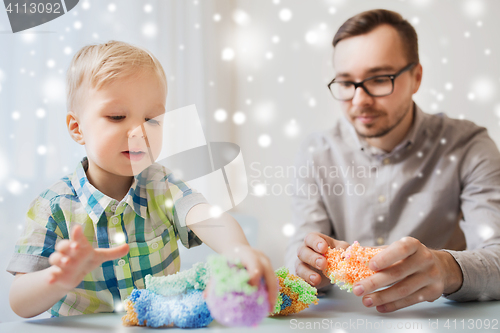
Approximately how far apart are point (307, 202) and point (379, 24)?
0.64m

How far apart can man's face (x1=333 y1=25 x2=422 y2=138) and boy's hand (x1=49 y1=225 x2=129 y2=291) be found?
3.12ft

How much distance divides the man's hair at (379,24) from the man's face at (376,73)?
0.02 metres

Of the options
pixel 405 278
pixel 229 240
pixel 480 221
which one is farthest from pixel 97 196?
pixel 480 221

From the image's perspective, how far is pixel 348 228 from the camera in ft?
3.93

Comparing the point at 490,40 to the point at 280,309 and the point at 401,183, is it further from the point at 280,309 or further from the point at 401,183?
the point at 280,309

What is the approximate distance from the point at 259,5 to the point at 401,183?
1.07 m

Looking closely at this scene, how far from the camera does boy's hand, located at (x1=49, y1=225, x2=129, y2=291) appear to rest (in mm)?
364

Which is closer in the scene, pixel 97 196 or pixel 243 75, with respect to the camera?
pixel 97 196

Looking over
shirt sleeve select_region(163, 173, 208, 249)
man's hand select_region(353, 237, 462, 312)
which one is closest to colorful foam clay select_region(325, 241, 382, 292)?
man's hand select_region(353, 237, 462, 312)

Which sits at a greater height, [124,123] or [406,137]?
[124,123]

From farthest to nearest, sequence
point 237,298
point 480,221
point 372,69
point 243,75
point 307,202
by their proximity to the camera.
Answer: point 243,75 → point 307,202 → point 372,69 → point 480,221 → point 237,298

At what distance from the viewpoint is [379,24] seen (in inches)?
43.8

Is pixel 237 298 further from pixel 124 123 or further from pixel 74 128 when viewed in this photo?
pixel 74 128

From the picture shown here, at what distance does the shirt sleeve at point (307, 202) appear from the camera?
1082 mm
